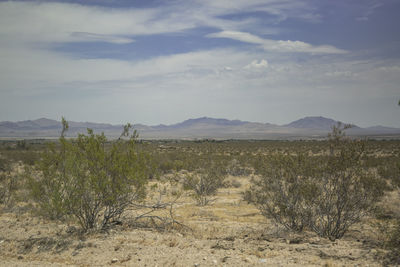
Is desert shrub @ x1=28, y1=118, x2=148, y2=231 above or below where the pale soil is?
above

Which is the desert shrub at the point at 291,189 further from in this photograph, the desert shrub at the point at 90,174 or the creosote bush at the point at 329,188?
the desert shrub at the point at 90,174

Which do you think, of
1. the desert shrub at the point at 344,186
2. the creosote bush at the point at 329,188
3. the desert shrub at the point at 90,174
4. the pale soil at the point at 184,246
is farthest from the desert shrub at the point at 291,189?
the desert shrub at the point at 90,174

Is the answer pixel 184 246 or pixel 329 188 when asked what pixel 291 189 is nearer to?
pixel 329 188

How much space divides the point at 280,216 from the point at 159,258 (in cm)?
380

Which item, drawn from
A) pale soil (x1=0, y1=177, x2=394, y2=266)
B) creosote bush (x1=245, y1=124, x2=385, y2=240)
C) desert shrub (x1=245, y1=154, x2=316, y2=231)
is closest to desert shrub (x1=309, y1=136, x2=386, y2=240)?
creosote bush (x1=245, y1=124, x2=385, y2=240)

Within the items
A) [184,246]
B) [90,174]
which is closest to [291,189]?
[184,246]

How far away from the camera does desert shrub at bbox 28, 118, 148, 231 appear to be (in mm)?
7434

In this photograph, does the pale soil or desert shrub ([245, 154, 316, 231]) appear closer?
the pale soil

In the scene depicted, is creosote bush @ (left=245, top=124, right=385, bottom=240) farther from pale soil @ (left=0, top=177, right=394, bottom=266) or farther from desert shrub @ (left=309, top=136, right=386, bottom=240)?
pale soil @ (left=0, top=177, right=394, bottom=266)

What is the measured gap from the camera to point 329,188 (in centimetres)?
779

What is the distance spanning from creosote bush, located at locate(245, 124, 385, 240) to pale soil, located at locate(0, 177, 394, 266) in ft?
1.64

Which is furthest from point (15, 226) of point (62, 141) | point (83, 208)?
point (62, 141)

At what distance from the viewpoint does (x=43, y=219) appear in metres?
9.27

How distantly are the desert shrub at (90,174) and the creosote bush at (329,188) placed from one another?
4.05 m
